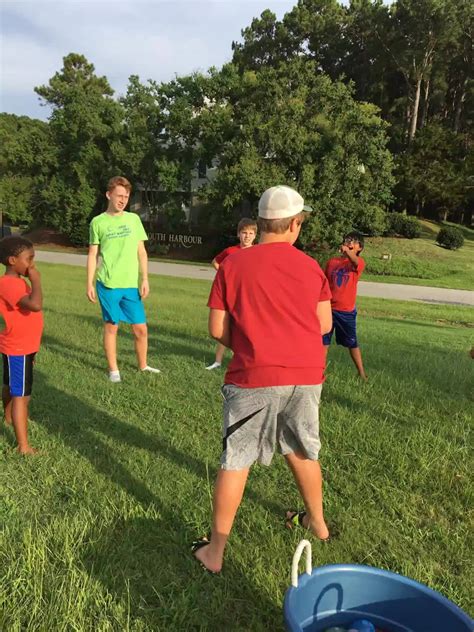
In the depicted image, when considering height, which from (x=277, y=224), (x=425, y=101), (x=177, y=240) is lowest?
(x=177, y=240)

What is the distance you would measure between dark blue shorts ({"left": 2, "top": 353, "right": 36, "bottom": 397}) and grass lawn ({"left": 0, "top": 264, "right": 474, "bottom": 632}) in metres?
0.41

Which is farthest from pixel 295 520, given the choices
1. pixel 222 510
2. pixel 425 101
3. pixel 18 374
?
pixel 425 101

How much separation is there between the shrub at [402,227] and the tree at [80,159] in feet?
64.0

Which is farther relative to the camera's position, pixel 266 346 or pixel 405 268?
pixel 405 268

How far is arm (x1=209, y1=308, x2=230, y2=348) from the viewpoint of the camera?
229cm

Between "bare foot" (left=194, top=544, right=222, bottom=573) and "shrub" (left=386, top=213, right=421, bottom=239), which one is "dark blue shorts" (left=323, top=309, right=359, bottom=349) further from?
"shrub" (left=386, top=213, right=421, bottom=239)

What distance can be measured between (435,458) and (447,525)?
2.48 ft

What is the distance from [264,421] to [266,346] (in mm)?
346

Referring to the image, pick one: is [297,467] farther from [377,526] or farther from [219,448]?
[219,448]

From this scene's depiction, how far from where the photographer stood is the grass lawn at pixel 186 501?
2.11m

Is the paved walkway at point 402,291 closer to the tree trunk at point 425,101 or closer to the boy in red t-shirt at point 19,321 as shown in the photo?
the boy in red t-shirt at point 19,321

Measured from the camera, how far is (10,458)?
3342mm

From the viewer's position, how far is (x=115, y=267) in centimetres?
526

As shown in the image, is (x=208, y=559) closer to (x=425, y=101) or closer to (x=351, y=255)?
(x=351, y=255)
